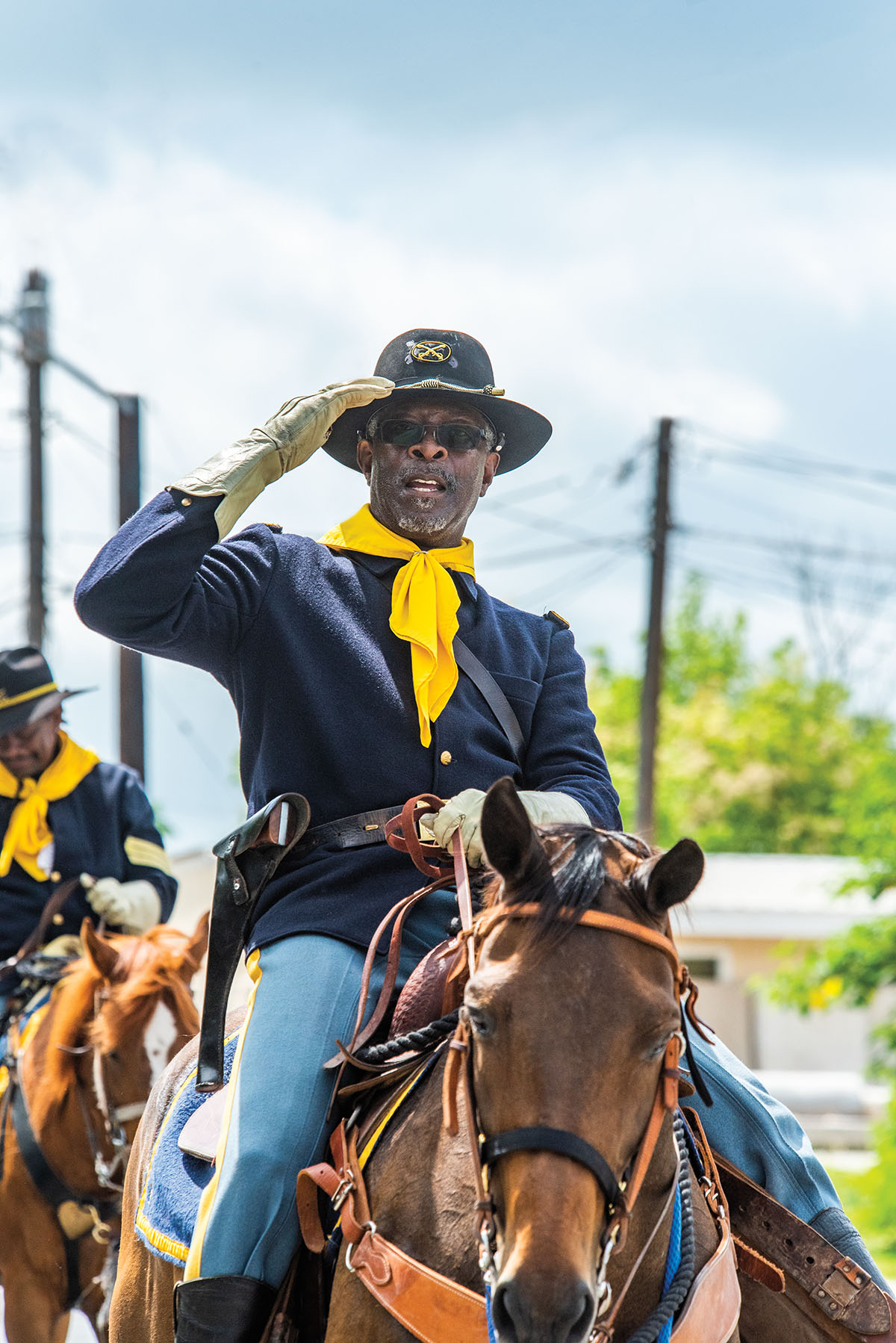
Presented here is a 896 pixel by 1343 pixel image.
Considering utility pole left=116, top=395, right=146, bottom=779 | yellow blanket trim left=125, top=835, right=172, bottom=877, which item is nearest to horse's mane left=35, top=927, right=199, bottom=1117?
yellow blanket trim left=125, top=835, right=172, bottom=877

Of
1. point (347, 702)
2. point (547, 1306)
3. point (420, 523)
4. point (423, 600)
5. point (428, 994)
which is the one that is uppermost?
point (420, 523)

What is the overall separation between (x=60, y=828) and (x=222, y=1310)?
4640 mm

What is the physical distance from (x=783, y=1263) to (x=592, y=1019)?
1.41m

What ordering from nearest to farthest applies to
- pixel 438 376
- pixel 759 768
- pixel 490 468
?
pixel 438 376 → pixel 490 468 → pixel 759 768

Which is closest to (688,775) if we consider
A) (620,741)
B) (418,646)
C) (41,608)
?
(620,741)

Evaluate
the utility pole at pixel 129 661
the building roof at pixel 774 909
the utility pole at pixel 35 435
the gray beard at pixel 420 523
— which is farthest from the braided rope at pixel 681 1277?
the building roof at pixel 774 909

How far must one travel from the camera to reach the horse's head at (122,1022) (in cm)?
604

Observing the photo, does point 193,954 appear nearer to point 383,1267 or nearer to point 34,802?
point 34,802

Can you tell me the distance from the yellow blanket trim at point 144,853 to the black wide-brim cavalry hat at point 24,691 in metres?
0.84

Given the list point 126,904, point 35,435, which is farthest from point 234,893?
point 35,435

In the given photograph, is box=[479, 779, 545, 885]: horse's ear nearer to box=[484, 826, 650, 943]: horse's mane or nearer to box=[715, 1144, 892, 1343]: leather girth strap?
box=[484, 826, 650, 943]: horse's mane

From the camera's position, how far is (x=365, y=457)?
13.9 feet

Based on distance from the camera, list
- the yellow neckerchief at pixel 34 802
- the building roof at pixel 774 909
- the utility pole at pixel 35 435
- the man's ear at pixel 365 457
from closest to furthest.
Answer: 1. the man's ear at pixel 365 457
2. the yellow neckerchief at pixel 34 802
3. the utility pole at pixel 35 435
4. the building roof at pixel 774 909

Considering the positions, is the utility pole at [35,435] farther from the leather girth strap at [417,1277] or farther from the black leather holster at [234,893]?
the leather girth strap at [417,1277]
